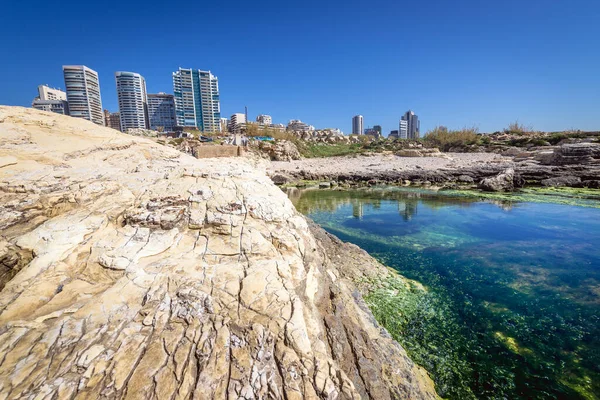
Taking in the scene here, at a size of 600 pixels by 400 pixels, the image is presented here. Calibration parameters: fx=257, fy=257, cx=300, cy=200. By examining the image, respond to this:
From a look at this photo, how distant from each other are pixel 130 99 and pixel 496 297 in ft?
382

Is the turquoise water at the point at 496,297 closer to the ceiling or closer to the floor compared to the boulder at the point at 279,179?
closer to the floor

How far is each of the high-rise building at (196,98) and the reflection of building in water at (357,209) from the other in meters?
93.7

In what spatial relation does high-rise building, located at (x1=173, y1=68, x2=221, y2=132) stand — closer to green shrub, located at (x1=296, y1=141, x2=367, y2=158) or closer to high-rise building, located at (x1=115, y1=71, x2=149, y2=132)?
high-rise building, located at (x1=115, y1=71, x2=149, y2=132)

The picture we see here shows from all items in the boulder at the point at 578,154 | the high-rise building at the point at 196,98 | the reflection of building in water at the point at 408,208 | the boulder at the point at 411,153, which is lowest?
the reflection of building in water at the point at 408,208

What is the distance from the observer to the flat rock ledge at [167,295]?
243 centimetres

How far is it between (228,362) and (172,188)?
3.17m

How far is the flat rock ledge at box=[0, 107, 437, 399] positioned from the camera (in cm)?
243

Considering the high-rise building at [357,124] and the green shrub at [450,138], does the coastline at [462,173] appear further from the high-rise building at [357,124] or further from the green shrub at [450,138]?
the high-rise building at [357,124]

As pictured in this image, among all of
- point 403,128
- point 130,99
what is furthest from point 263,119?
point 403,128

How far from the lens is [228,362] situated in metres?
2.64

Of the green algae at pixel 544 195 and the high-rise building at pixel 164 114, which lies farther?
the high-rise building at pixel 164 114

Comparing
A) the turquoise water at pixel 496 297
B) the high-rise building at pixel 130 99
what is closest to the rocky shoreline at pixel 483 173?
the turquoise water at pixel 496 297

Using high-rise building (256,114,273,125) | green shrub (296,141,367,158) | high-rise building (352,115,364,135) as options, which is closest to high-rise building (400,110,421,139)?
high-rise building (352,115,364,135)

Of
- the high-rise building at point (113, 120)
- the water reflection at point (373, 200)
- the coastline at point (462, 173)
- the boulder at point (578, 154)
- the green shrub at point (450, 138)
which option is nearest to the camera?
the water reflection at point (373, 200)
